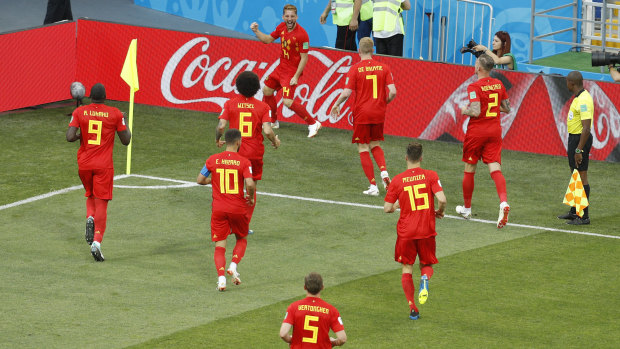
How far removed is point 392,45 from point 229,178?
11.3m

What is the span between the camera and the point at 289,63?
20.7 meters

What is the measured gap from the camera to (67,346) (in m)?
11.2

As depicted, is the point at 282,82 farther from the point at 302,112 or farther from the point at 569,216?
the point at 569,216

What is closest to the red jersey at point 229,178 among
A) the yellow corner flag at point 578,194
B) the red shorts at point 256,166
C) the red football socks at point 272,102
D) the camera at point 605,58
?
Result: the red shorts at point 256,166

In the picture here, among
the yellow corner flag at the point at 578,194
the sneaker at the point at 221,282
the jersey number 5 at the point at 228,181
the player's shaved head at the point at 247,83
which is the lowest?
the sneaker at the point at 221,282

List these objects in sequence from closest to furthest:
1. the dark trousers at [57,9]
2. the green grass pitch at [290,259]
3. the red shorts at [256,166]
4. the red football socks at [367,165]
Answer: the green grass pitch at [290,259] → the red shorts at [256,166] → the red football socks at [367,165] → the dark trousers at [57,9]

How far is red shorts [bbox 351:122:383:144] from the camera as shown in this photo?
17.6m

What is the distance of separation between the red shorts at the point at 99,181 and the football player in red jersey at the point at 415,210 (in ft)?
13.2

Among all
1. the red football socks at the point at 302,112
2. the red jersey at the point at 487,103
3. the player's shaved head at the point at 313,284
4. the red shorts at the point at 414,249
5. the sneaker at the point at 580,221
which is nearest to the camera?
the player's shaved head at the point at 313,284

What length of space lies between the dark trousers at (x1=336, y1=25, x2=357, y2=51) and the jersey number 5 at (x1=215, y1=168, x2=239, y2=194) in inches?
450

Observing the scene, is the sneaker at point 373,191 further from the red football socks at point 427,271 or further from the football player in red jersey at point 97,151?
the red football socks at point 427,271

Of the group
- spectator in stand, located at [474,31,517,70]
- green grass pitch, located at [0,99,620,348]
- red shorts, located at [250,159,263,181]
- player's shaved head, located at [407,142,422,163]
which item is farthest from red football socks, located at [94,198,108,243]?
spectator in stand, located at [474,31,517,70]

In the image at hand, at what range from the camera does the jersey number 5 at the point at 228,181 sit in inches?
504

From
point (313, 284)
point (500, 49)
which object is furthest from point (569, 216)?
point (313, 284)
